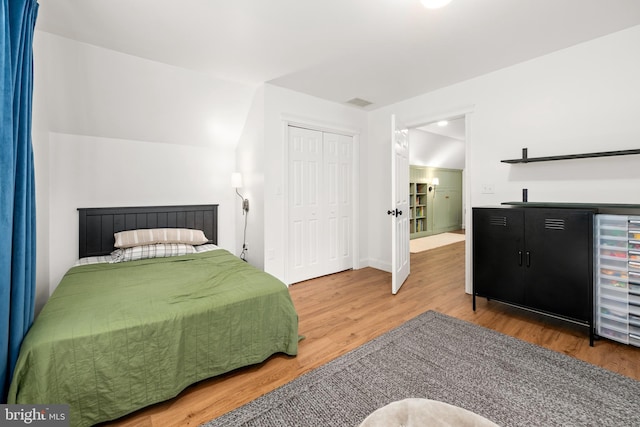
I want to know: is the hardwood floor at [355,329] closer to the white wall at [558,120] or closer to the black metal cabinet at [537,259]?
the black metal cabinet at [537,259]

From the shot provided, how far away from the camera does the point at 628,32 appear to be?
2281 millimetres

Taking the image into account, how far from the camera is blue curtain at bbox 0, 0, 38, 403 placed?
1254mm

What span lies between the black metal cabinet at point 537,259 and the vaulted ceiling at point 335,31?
1.49 metres

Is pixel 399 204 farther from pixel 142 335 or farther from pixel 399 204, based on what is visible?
pixel 142 335

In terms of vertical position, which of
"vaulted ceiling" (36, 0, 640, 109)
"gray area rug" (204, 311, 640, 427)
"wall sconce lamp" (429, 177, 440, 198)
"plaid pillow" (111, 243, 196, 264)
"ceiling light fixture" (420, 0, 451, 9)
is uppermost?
"vaulted ceiling" (36, 0, 640, 109)

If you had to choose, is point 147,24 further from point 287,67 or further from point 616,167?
point 616,167

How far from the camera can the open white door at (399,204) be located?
3229mm

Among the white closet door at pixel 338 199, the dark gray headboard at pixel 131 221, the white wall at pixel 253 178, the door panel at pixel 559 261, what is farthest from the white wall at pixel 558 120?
the dark gray headboard at pixel 131 221

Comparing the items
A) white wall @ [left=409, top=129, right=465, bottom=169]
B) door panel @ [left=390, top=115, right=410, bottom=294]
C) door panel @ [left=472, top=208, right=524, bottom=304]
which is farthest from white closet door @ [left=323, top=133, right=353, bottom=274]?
white wall @ [left=409, top=129, right=465, bottom=169]

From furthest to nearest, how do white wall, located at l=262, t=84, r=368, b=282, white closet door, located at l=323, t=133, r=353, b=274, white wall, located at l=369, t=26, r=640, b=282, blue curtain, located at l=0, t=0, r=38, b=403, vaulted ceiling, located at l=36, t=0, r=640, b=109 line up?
white closet door, located at l=323, t=133, r=353, b=274 → white wall, located at l=262, t=84, r=368, b=282 → white wall, located at l=369, t=26, r=640, b=282 → vaulted ceiling, located at l=36, t=0, r=640, b=109 → blue curtain, located at l=0, t=0, r=38, b=403

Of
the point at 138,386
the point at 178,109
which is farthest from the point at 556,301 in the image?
the point at 178,109

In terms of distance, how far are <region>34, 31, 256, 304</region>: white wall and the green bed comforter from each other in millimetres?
1160

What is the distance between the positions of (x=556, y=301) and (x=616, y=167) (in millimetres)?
1229

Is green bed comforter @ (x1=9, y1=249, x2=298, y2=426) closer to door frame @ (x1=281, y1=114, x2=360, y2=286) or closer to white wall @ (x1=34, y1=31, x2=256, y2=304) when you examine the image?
white wall @ (x1=34, y1=31, x2=256, y2=304)
